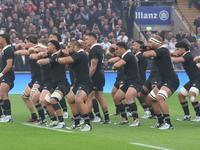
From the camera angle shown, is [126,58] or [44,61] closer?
[44,61]

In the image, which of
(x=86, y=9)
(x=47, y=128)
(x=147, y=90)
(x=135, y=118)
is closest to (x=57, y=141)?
(x=47, y=128)

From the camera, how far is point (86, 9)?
27766mm

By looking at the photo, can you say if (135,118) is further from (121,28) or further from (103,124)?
(121,28)

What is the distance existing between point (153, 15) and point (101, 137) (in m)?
25.7

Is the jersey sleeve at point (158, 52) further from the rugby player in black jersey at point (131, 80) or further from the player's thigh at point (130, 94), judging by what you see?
the player's thigh at point (130, 94)

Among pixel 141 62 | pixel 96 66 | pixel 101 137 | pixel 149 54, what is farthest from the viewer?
pixel 141 62

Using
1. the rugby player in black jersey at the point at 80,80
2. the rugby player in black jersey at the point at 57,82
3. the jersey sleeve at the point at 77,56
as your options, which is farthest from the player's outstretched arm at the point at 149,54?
the rugby player in black jersey at the point at 57,82

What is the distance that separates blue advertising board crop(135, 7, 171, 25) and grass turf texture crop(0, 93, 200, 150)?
22.9 m

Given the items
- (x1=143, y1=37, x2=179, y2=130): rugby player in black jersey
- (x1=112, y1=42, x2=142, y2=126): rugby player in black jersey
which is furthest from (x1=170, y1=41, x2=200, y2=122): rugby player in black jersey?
(x1=112, y1=42, x2=142, y2=126): rugby player in black jersey

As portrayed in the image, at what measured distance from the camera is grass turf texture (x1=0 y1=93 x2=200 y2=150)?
7039mm

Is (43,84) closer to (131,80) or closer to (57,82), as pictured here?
(57,82)

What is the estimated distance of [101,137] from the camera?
7.98m

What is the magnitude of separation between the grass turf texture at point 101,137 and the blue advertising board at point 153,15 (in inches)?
900

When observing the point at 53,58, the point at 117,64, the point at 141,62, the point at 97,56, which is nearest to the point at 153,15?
the point at 141,62
